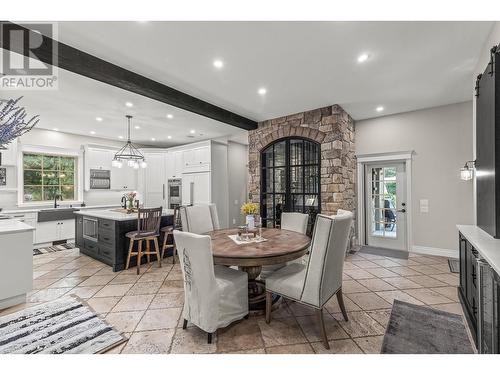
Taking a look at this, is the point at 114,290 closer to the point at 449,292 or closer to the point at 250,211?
the point at 250,211

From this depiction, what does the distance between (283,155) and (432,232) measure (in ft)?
10.7

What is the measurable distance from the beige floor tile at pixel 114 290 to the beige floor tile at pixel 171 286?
1.46 ft

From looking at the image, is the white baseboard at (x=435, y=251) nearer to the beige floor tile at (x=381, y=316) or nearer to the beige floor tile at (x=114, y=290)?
the beige floor tile at (x=381, y=316)

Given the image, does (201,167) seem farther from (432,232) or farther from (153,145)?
(432,232)

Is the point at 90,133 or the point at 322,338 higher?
the point at 90,133

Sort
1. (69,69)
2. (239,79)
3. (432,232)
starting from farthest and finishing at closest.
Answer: (432,232)
(239,79)
(69,69)

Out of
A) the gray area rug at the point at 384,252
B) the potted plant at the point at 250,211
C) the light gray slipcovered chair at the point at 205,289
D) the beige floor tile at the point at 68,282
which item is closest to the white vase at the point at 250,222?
the potted plant at the point at 250,211

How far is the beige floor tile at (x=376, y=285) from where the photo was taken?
9.89 ft

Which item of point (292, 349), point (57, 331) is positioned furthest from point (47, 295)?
point (292, 349)

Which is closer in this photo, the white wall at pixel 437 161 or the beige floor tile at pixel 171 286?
the beige floor tile at pixel 171 286

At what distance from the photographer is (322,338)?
1.98 metres

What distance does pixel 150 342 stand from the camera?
1.96 meters

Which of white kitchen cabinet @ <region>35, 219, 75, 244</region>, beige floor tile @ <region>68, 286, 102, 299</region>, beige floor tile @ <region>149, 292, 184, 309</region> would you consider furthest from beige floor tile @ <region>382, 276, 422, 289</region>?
white kitchen cabinet @ <region>35, 219, 75, 244</region>
